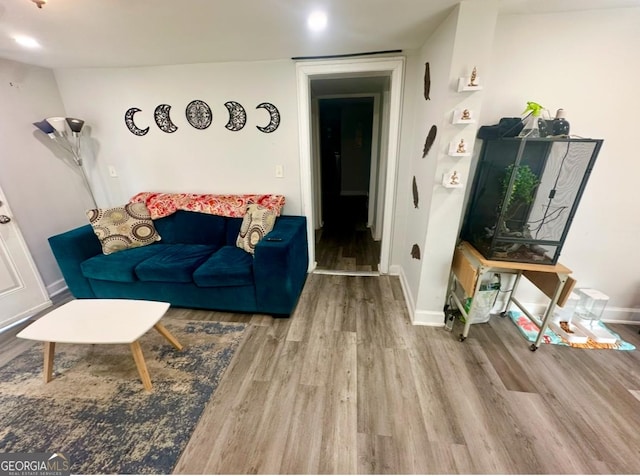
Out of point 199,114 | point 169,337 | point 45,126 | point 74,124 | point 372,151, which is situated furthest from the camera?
point 372,151

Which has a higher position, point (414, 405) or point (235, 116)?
point (235, 116)

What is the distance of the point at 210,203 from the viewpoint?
2596 mm

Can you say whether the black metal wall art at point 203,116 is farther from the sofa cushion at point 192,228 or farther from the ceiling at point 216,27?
the sofa cushion at point 192,228

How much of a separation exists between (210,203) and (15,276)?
178 centimetres

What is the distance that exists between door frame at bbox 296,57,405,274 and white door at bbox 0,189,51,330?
2.62 m

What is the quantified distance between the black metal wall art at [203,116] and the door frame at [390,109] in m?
0.30

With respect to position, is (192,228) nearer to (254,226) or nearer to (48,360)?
(254,226)

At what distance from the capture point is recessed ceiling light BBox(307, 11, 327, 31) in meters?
1.50

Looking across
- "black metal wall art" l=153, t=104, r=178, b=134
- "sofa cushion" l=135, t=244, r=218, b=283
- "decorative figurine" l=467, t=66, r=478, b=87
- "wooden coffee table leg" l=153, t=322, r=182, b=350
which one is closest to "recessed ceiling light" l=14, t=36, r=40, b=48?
"black metal wall art" l=153, t=104, r=178, b=134

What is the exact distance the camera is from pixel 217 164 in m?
2.70

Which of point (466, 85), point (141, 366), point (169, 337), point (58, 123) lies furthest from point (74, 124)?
point (466, 85)

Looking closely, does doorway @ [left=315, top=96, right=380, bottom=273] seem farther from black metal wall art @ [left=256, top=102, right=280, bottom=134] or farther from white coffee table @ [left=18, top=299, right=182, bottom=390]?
white coffee table @ [left=18, top=299, right=182, bottom=390]

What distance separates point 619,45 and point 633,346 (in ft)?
6.87

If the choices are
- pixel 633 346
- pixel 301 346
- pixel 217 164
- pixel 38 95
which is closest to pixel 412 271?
pixel 301 346
